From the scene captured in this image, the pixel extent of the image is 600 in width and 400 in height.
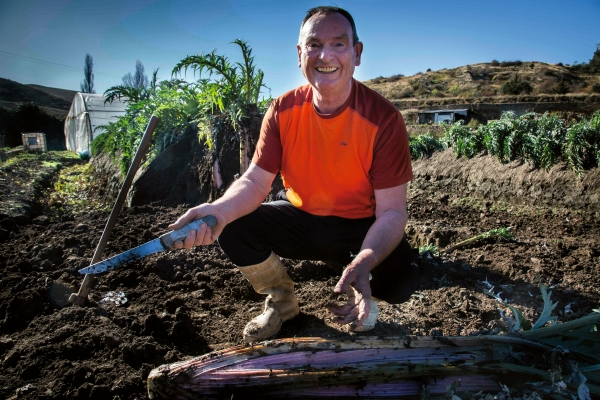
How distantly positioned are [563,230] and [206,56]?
452 centimetres

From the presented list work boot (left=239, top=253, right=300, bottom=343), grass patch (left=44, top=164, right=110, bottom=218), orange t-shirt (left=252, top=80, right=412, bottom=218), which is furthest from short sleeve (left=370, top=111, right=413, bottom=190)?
grass patch (left=44, top=164, right=110, bottom=218)

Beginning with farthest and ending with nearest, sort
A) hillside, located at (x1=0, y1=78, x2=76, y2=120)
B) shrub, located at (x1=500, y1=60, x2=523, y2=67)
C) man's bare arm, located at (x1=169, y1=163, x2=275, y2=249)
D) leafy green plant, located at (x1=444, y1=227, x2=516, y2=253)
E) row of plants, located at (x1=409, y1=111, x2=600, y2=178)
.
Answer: shrub, located at (x1=500, y1=60, x2=523, y2=67) → hillside, located at (x1=0, y1=78, x2=76, y2=120) → row of plants, located at (x1=409, y1=111, x2=600, y2=178) → leafy green plant, located at (x1=444, y1=227, x2=516, y2=253) → man's bare arm, located at (x1=169, y1=163, x2=275, y2=249)

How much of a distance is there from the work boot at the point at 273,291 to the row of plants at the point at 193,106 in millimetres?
2788

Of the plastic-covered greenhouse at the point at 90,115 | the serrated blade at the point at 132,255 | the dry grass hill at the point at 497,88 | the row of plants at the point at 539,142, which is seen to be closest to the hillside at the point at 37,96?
the plastic-covered greenhouse at the point at 90,115

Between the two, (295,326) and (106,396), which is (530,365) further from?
(106,396)

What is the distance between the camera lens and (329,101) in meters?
2.52

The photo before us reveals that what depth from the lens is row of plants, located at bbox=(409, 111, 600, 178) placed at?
5773mm

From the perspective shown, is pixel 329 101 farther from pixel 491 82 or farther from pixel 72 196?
pixel 491 82

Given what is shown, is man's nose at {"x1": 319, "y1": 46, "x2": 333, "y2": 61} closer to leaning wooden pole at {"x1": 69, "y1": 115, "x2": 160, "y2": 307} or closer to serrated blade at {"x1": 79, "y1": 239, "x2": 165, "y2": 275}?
leaning wooden pole at {"x1": 69, "y1": 115, "x2": 160, "y2": 307}

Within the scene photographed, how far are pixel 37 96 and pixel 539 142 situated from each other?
145 ft

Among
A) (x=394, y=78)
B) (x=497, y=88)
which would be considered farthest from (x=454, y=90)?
(x=394, y=78)

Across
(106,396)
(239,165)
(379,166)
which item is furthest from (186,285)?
(239,165)

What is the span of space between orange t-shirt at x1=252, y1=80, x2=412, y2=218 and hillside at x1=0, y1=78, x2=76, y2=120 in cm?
3715

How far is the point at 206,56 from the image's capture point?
5.40m
